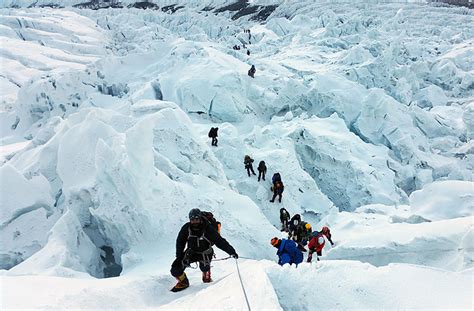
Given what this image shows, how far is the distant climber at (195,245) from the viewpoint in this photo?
3.73m

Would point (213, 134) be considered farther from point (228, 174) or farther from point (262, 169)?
point (262, 169)

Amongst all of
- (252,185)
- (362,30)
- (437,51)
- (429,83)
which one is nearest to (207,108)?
(252,185)

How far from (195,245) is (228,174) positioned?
24.5 feet

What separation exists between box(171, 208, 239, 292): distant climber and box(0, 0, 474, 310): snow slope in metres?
0.24

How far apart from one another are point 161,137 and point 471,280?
7.68 m

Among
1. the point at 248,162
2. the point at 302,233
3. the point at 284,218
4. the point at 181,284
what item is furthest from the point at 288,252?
the point at 248,162

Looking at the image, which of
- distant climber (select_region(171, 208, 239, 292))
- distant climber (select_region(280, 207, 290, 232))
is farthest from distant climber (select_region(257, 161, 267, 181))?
distant climber (select_region(171, 208, 239, 292))

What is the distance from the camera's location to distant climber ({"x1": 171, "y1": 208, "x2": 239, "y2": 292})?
373 cm

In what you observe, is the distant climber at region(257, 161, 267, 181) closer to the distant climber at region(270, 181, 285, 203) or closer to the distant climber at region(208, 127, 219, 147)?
the distant climber at region(270, 181, 285, 203)

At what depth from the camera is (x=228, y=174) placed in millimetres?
11227

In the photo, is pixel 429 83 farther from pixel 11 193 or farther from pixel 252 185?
pixel 11 193

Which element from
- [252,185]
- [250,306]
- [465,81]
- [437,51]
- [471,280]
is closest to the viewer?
[250,306]

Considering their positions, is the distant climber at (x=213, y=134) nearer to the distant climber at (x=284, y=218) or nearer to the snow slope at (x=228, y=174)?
the snow slope at (x=228, y=174)

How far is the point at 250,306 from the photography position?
2842mm
